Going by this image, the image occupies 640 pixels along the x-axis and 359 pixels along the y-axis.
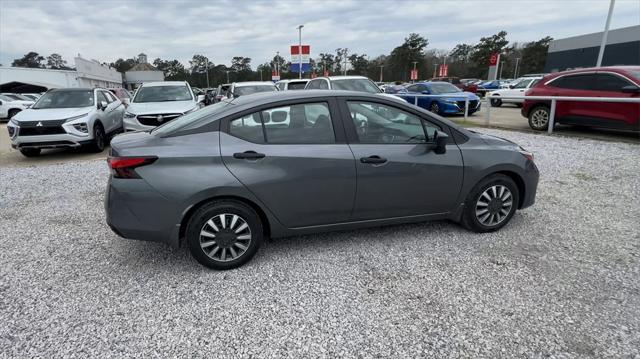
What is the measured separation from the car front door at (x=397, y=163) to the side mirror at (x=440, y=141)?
41 mm

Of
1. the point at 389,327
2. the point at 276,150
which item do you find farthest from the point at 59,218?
the point at 389,327

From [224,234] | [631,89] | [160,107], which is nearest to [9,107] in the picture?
[160,107]

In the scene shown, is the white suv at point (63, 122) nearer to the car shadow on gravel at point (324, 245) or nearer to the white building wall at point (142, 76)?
the car shadow on gravel at point (324, 245)

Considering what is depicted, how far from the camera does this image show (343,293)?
2795 millimetres

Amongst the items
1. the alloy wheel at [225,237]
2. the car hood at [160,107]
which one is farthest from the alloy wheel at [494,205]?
the car hood at [160,107]

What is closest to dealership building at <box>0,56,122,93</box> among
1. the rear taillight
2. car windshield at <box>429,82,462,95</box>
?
car windshield at <box>429,82,462,95</box>

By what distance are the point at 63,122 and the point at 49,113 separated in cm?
60

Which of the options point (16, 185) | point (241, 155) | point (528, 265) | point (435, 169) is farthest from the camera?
point (16, 185)

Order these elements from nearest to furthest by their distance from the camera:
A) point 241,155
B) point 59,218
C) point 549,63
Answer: point 241,155 → point 59,218 → point 549,63

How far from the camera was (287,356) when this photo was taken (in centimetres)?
217

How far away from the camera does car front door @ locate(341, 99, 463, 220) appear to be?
3232mm

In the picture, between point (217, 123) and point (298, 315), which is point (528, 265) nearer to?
point (298, 315)

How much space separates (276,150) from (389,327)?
63.3 inches

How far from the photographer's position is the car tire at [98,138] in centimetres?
845
